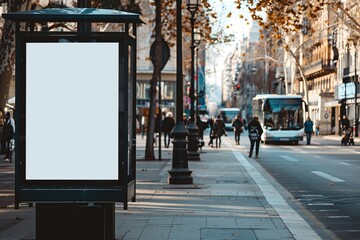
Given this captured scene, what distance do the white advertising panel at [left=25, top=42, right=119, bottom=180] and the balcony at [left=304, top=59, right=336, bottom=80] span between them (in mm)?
77373

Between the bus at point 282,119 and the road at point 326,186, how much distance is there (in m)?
16.5

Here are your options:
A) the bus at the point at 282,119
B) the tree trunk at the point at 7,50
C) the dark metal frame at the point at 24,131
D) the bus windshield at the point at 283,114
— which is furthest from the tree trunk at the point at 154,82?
the bus windshield at the point at 283,114

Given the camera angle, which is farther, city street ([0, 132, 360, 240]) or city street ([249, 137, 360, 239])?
city street ([249, 137, 360, 239])

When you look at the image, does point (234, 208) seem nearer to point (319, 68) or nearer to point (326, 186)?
point (326, 186)

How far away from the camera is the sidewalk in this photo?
34.7 feet

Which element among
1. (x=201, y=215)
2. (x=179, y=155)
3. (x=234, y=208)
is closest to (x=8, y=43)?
(x=179, y=155)

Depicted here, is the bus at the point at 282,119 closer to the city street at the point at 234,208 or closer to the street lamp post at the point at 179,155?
the city street at the point at 234,208

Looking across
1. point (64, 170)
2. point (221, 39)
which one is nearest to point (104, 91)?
point (64, 170)

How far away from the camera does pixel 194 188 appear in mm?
17750

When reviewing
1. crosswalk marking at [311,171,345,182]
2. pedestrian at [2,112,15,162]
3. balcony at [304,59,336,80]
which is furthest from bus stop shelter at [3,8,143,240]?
balcony at [304,59,336,80]

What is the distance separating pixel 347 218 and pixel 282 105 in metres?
38.5

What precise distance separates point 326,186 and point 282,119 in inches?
1238

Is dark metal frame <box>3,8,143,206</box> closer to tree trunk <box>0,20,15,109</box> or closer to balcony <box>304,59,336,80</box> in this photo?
tree trunk <box>0,20,15,109</box>

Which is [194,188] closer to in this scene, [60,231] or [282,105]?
[60,231]
